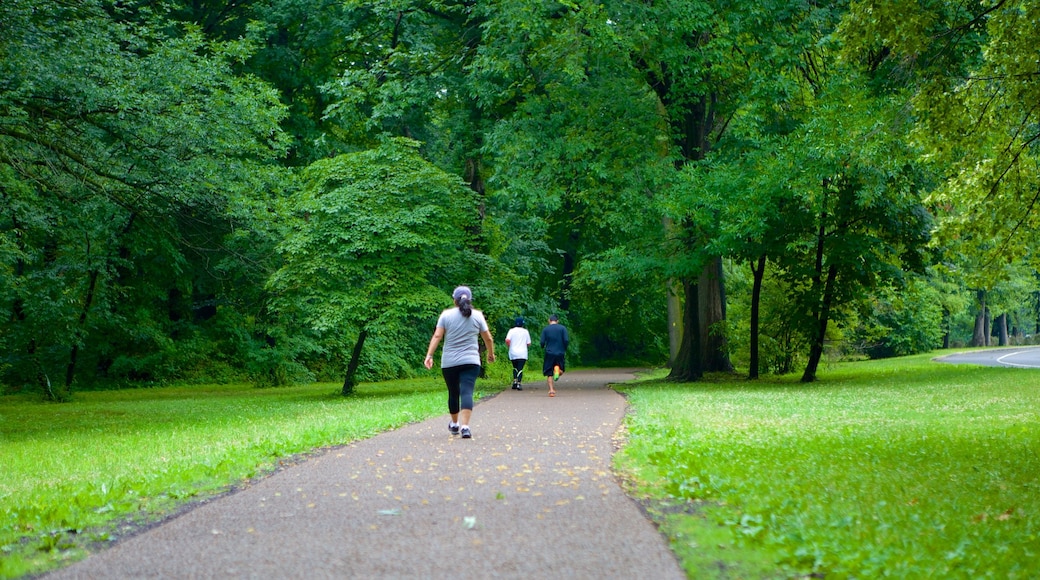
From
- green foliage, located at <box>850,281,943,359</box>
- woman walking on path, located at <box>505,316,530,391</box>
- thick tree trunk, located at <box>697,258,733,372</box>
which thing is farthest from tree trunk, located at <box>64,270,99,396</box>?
green foliage, located at <box>850,281,943,359</box>

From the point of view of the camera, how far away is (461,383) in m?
13.0

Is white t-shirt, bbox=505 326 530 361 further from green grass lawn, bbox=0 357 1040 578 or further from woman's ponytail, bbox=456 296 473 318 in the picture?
woman's ponytail, bbox=456 296 473 318

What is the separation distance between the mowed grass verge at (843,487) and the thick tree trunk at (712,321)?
1149 centimetres

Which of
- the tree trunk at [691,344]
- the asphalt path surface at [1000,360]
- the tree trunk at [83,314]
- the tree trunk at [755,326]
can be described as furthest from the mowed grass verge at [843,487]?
the asphalt path surface at [1000,360]

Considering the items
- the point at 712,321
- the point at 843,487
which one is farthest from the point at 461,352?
the point at 712,321

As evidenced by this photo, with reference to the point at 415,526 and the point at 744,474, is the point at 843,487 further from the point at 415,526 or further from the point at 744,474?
the point at 415,526

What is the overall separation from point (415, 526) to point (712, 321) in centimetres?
2365

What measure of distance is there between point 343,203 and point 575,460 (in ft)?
50.0

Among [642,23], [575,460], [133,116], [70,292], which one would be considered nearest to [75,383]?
[70,292]

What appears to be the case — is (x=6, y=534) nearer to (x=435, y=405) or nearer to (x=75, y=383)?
(x=435, y=405)

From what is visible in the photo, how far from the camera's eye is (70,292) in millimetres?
29188

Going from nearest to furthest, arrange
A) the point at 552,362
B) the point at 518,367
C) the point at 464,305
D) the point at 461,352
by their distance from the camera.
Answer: the point at 464,305, the point at 461,352, the point at 552,362, the point at 518,367

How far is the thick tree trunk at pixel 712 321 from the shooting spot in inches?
1164

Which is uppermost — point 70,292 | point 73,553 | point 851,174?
point 851,174
